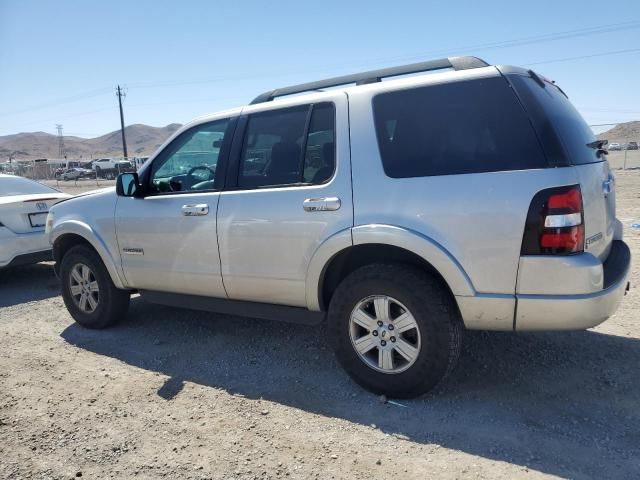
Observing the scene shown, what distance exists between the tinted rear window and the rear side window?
0.06 metres

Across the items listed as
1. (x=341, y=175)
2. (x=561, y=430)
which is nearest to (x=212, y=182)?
(x=341, y=175)

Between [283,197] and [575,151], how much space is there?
1887 millimetres

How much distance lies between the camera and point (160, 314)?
5.41 meters

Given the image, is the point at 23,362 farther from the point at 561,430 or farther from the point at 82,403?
the point at 561,430

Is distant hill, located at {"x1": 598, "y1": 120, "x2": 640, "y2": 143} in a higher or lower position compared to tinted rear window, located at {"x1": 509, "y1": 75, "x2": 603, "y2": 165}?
higher

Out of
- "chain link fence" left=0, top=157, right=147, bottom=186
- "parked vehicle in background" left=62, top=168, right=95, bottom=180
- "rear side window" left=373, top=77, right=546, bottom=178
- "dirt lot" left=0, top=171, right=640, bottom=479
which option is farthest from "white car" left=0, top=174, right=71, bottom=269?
"parked vehicle in background" left=62, top=168, right=95, bottom=180

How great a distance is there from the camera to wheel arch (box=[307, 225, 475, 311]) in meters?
2.95

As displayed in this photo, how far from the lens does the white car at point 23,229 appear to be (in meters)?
6.45

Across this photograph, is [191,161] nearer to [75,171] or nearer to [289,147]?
[289,147]

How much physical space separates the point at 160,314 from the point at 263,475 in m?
3.17

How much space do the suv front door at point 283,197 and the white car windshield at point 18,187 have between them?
16.8 ft

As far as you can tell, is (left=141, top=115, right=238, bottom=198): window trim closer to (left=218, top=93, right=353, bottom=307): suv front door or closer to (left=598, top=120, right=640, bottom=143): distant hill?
(left=218, top=93, right=353, bottom=307): suv front door

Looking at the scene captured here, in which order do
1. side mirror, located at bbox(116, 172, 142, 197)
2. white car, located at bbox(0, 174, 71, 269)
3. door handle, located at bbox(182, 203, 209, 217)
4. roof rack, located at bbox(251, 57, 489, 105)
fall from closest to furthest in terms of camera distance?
roof rack, located at bbox(251, 57, 489, 105) < door handle, located at bbox(182, 203, 209, 217) < side mirror, located at bbox(116, 172, 142, 197) < white car, located at bbox(0, 174, 71, 269)

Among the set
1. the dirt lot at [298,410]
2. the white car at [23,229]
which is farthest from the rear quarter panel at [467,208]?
the white car at [23,229]
